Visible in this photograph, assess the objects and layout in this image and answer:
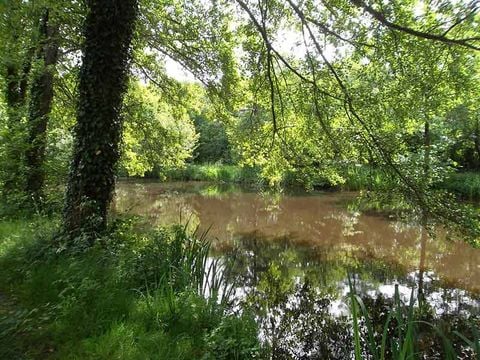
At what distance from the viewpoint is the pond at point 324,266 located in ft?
16.7

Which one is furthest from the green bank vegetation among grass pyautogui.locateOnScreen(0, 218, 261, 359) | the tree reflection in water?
the tree reflection in water

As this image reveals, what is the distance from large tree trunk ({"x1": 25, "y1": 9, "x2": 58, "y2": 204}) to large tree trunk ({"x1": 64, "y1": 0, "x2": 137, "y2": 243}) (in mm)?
2643

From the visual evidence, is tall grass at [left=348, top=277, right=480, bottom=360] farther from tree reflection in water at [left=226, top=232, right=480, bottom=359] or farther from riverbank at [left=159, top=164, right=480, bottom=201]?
riverbank at [left=159, top=164, right=480, bottom=201]

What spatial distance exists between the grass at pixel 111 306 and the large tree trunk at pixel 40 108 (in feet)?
8.17

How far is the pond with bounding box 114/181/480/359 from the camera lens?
5098mm

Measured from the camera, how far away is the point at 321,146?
5.83m

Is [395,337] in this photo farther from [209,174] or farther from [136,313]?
[209,174]

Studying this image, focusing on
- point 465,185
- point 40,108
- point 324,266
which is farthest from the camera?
point 465,185

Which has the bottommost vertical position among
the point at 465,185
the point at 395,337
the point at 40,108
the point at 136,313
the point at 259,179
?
the point at 395,337

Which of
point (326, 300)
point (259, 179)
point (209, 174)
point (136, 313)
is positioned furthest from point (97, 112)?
point (209, 174)

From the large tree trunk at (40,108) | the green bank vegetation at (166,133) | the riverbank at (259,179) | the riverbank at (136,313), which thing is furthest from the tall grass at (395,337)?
the riverbank at (259,179)

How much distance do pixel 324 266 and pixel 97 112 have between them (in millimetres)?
5598

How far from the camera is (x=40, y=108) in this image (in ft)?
23.6

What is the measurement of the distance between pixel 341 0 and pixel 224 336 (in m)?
4.35
